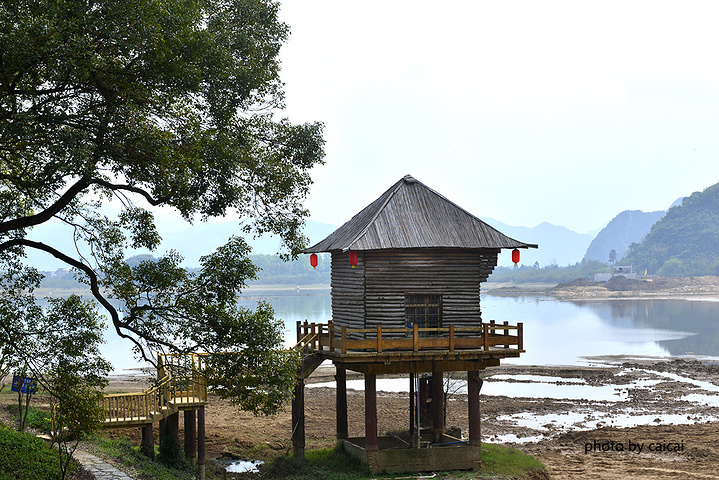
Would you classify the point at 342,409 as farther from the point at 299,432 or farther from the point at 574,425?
the point at 574,425

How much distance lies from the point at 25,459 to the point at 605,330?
74.9 meters

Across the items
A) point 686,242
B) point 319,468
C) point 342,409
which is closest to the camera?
point 319,468

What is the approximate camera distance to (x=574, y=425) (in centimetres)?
3006

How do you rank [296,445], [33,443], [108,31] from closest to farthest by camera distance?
[108,31], [33,443], [296,445]

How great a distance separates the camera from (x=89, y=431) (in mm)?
14141

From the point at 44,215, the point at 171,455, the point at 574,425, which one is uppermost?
the point at 44,215

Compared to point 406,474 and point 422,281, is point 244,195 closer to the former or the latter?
point 422,281

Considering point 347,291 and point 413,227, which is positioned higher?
point 413,227

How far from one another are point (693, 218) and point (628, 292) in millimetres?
49666

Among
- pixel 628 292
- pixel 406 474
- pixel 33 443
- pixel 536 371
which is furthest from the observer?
pixel 628 292

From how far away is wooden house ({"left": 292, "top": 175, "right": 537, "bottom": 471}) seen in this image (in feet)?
64.1

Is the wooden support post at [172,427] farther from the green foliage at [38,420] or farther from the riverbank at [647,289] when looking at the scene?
the riverbank at [647,289]

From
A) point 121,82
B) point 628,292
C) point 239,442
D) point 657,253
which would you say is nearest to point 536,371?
point 239,442

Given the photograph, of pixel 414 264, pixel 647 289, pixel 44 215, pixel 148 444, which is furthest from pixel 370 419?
pixel 647 289
